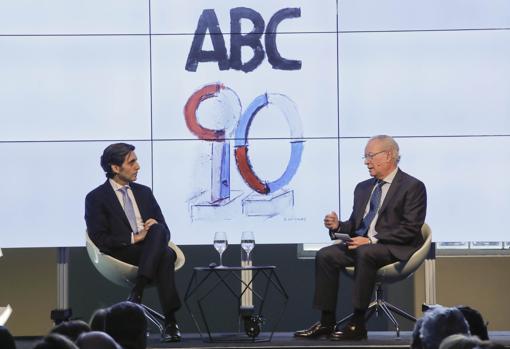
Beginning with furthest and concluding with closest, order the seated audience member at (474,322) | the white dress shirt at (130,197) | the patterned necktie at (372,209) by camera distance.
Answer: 1. the white dress shirt at (130,197)
2. the patterned necktie at (372,209)
3. the seated audience member at (474,322)

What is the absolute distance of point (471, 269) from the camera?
300 inches

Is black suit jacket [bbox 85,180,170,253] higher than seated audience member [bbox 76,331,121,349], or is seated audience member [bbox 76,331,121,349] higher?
black suit jacket [bbox 85,180,170,253]

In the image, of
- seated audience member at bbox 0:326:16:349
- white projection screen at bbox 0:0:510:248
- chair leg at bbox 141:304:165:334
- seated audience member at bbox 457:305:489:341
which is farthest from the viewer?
white projection screen at bbox 0:0:510:248

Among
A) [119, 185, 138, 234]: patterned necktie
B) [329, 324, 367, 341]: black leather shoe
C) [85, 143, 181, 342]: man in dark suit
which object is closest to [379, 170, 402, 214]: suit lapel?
[329, 324, 367, 341]: black leather shoe

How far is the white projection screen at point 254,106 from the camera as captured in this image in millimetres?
7172

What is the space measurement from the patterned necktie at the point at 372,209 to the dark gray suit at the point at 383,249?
0.09 m

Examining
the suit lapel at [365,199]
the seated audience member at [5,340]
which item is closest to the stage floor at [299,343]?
the suit lapel at [365,199]

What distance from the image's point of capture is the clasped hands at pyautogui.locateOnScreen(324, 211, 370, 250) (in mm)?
6430

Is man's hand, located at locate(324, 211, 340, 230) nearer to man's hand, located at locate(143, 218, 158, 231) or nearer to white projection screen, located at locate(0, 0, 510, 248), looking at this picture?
white projection screen, located at locate(0, 0, 510, 248)

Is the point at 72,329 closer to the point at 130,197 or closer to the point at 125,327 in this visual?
the point at 125,327

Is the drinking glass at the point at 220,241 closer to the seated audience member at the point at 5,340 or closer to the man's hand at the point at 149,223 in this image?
the man's hand at the point at 149,223

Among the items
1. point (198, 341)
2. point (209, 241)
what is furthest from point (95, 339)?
point (209, 241)

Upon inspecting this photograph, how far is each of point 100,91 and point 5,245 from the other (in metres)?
1.20

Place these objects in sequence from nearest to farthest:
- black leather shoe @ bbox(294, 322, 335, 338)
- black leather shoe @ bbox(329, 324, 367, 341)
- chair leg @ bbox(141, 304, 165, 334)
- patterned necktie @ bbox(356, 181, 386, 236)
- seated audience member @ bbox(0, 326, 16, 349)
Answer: seated audience member @ bbox(0, 326, 16, 349) < black leather shoe @ bbox(329, 324, 367, 341) < black leather shoe @ bbox(294, 322, 335, 338) < chair leg @ bbox(141, 304, 165, 334) < patterned necktie @ bbox(356, 181, 386, 236)
